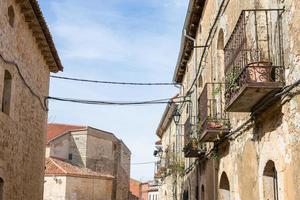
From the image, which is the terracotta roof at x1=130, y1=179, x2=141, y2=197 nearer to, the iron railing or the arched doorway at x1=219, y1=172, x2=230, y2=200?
the iron railing

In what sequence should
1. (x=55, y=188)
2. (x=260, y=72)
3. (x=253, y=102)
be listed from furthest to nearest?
(x=55, y=188)
(x=253, y=102)
(x=260, y=72)

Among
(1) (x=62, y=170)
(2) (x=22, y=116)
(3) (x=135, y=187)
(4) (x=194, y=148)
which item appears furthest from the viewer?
(3) (x=135, y=187)

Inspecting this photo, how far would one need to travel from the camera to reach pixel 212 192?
575 inches

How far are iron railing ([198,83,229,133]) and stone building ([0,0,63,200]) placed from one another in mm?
4985

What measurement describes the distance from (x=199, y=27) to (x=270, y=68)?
9.99m

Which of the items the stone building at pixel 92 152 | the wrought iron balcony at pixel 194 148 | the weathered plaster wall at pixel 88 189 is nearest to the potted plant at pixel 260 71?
the wrought iron balcony at pixel 194 148

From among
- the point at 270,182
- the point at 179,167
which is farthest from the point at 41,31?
the point at 270,182

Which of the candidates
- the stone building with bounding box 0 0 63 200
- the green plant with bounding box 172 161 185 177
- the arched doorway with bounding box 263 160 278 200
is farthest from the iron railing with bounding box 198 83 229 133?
the green plant with bounding box 172 161 185 177

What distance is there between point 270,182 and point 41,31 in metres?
10.5

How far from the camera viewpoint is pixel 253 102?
9188 mm

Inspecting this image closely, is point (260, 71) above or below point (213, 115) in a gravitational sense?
below

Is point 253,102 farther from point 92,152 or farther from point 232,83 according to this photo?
point 92,152

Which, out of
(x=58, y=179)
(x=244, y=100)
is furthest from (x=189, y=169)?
(x=58, y=179)

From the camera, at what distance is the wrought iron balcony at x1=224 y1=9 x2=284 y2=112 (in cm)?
832
